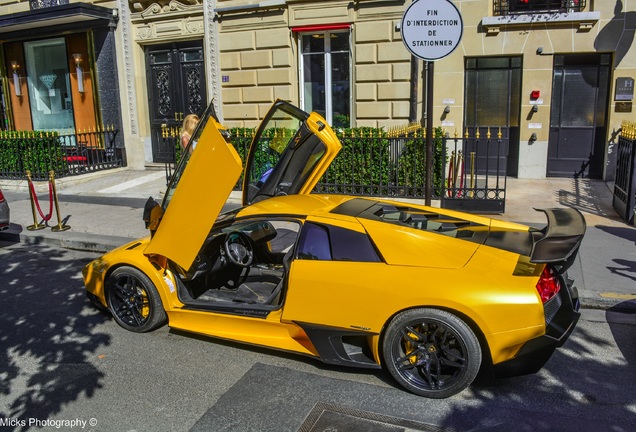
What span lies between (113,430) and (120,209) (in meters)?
7.89

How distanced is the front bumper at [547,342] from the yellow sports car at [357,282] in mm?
11

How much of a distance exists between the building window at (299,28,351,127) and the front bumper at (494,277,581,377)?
34.1 ft

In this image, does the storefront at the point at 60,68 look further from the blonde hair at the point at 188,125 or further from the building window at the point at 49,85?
the blonde hair at the point at 188,125

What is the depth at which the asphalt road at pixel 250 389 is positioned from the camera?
147 inches

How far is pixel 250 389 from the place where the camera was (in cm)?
419

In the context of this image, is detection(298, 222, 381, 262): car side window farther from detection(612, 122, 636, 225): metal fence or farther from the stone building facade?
the stone building facade

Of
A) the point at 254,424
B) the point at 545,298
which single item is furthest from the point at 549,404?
the point at 254,424

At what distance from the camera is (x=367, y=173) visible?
10.4 metres

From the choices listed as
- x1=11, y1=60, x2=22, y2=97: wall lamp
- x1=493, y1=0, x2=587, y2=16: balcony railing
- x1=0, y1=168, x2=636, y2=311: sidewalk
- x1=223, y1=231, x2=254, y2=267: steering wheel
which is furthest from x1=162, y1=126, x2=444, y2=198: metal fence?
x1=11, y1=60, x2=22, y2=97: wall lamp

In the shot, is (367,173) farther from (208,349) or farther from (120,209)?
(208,349)

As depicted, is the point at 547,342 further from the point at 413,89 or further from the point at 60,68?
the point at 60,68

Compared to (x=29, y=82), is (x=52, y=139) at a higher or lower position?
lower

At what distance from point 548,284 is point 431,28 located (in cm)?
363

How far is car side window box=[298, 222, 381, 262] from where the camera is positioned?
4.18 metres
